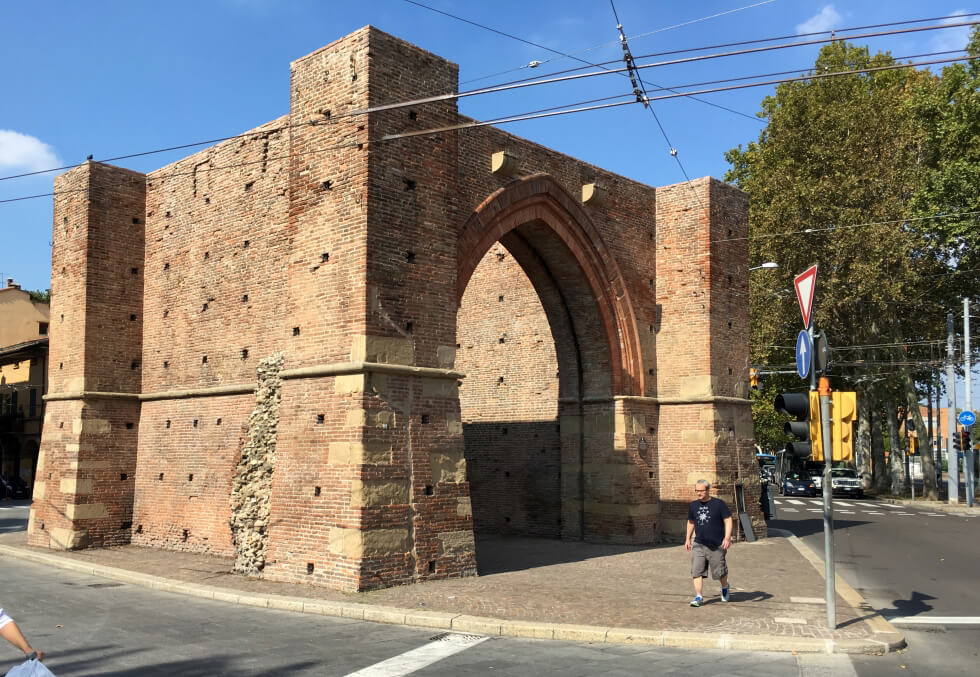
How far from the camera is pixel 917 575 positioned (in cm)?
1259

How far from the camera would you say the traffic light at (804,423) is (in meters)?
8.72

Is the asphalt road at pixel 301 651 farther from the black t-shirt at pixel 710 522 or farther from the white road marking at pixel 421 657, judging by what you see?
the black t-shirt at pixel 710 522

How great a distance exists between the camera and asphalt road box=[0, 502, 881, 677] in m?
6.85

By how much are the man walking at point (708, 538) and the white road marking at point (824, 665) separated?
2.25m

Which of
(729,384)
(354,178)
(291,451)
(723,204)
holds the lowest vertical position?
(291,451)

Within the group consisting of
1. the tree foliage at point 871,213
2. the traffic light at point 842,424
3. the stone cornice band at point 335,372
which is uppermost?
the tree foliage at point 871,213

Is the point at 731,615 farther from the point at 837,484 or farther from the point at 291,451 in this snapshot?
the point at 837,484

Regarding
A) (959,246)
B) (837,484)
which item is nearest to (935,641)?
(959,246)

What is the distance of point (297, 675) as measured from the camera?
664cm

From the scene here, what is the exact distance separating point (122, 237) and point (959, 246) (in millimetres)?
27047

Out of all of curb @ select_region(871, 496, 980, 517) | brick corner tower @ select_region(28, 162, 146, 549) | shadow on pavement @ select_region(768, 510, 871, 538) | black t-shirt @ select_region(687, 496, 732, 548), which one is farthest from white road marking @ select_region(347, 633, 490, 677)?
curb @ select_region(871, 496, 980, 517)

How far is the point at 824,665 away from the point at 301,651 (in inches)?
177

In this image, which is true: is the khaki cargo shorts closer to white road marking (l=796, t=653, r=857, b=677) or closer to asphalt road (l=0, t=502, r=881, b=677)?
asphalt road (l=0, t=502, r=881, b=677)


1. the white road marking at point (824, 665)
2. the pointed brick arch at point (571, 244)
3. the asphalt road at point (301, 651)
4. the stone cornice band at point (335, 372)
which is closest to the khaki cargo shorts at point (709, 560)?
the asphalt road at point (301, 651)
